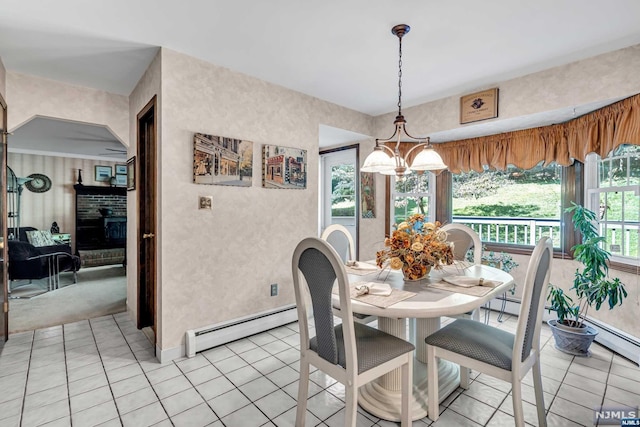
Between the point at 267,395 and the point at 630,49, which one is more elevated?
the point at 630,49

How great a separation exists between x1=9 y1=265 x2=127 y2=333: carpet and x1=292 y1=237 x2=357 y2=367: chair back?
3.23 meters

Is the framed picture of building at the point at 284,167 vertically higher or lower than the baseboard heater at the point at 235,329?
higher

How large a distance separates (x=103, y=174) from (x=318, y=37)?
22.4 ft

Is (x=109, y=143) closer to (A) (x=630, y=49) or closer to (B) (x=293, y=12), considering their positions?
(B) (x=293, y=12)

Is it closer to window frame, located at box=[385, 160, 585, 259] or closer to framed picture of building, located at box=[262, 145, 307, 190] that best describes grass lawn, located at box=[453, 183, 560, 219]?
window frame, located at box=[385, 160, 585, 259]

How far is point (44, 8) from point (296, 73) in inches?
70.9

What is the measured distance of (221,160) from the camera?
279cm

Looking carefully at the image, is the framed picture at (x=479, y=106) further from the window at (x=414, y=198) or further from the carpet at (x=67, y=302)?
the carpet at (x=67, y=302)

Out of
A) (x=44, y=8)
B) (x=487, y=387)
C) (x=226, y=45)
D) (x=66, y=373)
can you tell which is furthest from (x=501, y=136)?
(x=66, y=373)

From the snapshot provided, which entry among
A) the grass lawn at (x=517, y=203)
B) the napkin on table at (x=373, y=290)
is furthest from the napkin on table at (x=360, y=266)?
the grass lawn at (x=517, y=203)

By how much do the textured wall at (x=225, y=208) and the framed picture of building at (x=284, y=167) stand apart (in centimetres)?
7

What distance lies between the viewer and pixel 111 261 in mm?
6820

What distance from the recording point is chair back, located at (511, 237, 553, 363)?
1.46m

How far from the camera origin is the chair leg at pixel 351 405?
1416 millimetres
